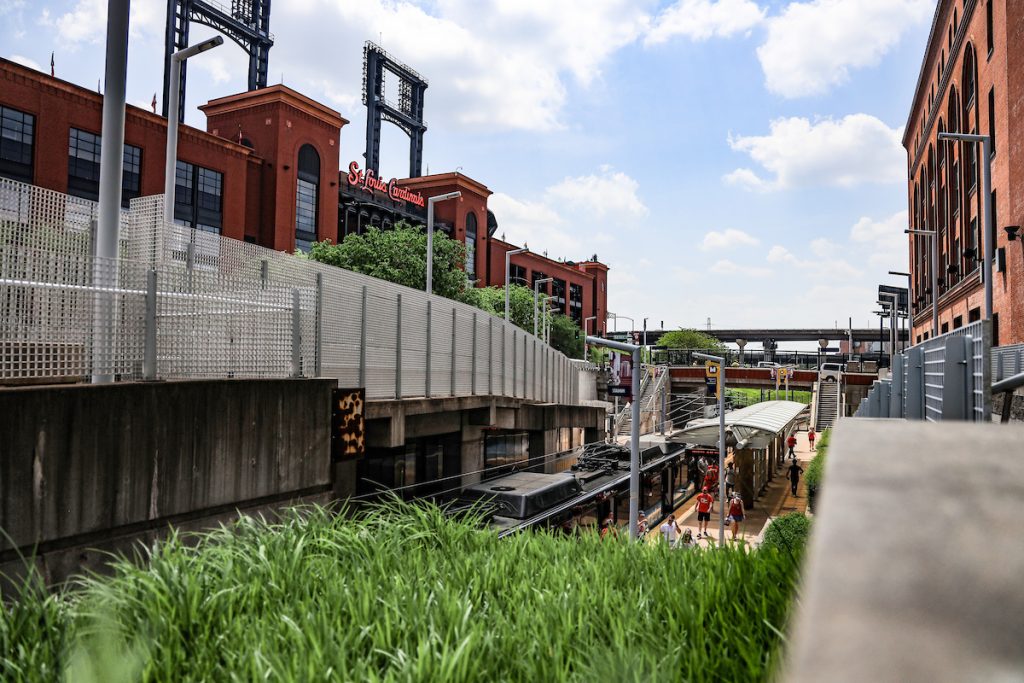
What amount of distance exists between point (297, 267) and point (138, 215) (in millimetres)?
2701

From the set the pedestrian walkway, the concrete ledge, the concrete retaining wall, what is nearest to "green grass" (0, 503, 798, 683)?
the concrete retaining wall

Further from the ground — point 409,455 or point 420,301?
point 420,301

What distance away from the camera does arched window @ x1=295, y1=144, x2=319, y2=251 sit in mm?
57594

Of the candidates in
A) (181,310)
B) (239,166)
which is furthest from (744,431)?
(239,166)

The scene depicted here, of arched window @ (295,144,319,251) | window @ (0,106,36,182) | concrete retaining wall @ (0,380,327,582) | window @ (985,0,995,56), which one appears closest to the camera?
concrete retaining wall @ (0,380,327,582)

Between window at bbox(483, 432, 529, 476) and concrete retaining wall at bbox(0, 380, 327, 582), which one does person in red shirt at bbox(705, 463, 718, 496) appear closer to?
window at bbox(483, 432, 529, 476)

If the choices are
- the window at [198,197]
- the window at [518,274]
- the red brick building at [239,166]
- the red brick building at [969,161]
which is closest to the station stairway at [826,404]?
the red brick building at [969,161]

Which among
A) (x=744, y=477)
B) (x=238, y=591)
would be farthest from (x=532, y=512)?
(x=744, y=477)

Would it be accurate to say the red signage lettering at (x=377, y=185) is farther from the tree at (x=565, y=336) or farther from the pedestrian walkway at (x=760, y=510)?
the pedestrian walkway at (x=760, y=510)

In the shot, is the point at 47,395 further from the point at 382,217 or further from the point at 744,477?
the point at 382,217

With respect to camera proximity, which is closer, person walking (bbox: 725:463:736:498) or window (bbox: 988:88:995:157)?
person walking (bbox: 725:463:736:498)

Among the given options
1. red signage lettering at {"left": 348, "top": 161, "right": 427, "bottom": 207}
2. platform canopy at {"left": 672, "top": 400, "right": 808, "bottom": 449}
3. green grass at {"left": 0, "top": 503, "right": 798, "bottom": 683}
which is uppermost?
red signage lettering at {"left": 348, "top": 161, "right": 427, "bottom": 207}

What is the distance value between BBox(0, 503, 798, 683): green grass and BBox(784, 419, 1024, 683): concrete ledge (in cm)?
247

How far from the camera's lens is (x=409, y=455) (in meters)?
21.5
